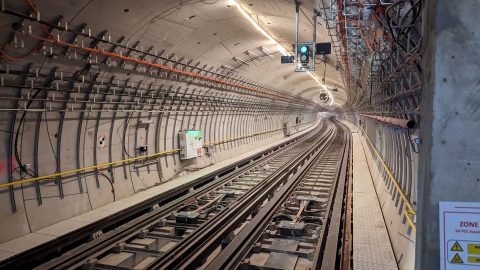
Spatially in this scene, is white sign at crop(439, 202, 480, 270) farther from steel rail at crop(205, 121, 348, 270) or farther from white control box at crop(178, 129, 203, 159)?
white control box at crop(178, 129, 203, 159)

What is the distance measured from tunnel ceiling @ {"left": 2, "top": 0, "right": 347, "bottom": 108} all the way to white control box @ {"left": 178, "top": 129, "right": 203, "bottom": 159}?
2828 mm

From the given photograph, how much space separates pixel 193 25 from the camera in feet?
36.2

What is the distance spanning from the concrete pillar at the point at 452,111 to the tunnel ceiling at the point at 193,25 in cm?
659

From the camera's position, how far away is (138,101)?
11.3 meters

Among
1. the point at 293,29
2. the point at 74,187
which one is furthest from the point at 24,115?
the point at 293,29

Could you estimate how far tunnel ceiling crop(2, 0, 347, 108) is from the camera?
7684mm

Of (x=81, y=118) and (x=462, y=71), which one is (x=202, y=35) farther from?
(x=462, y=71)

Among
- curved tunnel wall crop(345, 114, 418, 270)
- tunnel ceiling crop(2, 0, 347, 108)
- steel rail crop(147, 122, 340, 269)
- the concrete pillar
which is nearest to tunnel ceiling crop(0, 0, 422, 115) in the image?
tunnel ceiling crop(2, 0, 347, 108)

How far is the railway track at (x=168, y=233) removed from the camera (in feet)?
22.6

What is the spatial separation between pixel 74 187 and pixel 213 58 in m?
7.42

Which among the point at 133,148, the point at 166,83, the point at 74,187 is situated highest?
the point at 166,83

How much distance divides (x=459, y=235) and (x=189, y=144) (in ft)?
42.5

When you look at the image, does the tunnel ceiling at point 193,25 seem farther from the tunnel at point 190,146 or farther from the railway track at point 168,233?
the railway track at point 168,233

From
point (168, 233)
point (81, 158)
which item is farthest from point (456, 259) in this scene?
point (81, 158)
